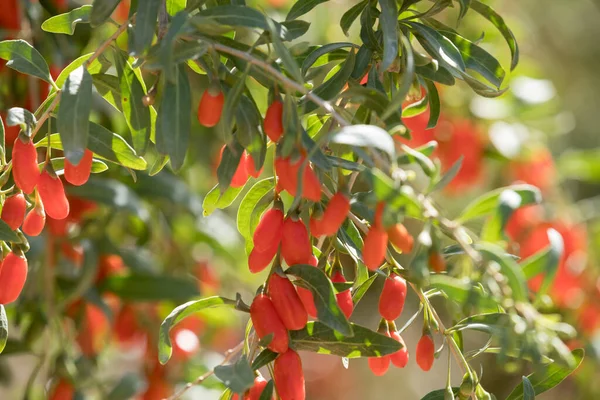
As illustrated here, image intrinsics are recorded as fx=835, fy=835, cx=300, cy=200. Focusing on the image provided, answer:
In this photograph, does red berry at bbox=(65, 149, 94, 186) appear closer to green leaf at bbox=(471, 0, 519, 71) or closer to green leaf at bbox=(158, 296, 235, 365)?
green leaf at bbox=(158, 296, 235, 365)

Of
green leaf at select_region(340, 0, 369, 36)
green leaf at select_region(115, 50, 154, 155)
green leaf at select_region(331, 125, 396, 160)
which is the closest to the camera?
green leaf at select_region(331, 125, 396, 160)

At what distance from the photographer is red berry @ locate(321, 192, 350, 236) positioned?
2.29 feet

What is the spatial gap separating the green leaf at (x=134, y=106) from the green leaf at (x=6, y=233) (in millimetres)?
143

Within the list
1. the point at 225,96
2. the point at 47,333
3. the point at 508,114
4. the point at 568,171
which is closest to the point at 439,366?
the point at 568,171

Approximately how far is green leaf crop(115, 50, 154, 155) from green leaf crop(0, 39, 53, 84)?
75 millimetres

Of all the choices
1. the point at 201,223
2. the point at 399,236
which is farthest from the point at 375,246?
the point at 201,223

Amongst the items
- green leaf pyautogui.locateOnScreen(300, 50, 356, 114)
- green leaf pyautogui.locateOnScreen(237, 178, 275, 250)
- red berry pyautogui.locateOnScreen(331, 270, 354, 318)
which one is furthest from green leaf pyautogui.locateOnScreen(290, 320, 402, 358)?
green leaf pyautogui.locateOnScreen(300, 50, 356, 114)

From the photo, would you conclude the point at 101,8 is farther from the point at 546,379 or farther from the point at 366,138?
the point at 546,379

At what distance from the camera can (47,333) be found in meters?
1.45

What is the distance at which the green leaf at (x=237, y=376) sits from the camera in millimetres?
748

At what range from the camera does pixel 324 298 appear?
77 centimetres

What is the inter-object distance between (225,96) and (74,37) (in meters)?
0.82

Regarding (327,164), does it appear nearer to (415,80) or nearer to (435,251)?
(435,251)

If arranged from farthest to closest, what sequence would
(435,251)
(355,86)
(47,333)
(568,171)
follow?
(568,171), (47,333), (355,86), (435,251)
